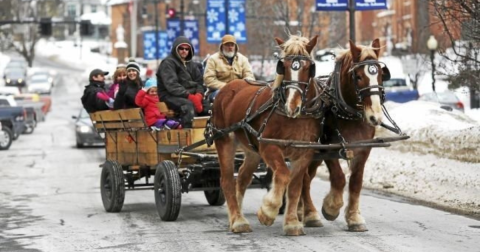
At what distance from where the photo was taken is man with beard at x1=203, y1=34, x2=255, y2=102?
14805mm

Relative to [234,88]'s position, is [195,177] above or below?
below

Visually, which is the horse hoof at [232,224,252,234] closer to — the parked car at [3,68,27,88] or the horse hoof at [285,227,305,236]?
the horse hoof at [285,227,305,236]

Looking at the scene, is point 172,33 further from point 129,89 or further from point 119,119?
point 119,119

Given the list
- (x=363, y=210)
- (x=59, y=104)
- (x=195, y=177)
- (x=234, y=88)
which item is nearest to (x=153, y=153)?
(x=195, y=177)

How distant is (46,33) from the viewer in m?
61.2

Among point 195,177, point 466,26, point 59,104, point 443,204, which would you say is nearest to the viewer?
point 195,177

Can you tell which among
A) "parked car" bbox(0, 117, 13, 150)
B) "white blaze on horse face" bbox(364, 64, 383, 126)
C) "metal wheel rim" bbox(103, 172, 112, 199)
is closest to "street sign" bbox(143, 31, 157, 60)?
"parked car" bbox(0, 117, 13, 150)

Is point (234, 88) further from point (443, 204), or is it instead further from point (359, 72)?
point (443, 204)

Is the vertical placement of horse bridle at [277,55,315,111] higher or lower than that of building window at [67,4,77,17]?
lower

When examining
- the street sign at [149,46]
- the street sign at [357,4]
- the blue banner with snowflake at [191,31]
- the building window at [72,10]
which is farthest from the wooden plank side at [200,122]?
the building window at [72,10]

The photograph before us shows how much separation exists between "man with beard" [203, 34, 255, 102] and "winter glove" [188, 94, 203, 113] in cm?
24

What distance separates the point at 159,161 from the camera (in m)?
14.6

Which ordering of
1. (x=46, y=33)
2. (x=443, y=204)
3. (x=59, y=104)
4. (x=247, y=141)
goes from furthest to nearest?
(x=59, y=104) → (x=46, y=33) → (x=443, y=204) → (x=247, y=141)

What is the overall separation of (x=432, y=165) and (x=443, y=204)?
3.34m
